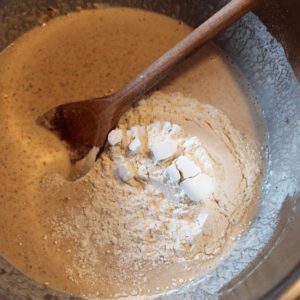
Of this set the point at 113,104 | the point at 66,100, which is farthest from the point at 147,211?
the point at 66,100

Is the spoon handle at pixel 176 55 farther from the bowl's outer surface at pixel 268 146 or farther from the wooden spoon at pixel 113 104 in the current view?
the bowl's outer surface at pixel 268 146

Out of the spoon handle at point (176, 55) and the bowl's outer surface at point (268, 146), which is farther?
the spoon handle at point (176, 55)

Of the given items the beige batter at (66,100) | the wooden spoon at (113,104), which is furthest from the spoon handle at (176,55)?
the beige batter at (66,100)

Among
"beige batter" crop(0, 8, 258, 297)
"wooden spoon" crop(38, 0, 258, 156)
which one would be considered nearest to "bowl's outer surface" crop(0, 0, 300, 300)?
"beige batter" crop(0, 8, 258, 297)

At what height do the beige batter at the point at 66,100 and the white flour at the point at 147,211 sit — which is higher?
the beige batter at the point at 66,100

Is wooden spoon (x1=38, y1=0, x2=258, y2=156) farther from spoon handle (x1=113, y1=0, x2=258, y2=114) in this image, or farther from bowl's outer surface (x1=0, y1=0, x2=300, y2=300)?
bowl's outer surface (x1=0, y1=0, x2=300, y2=300)

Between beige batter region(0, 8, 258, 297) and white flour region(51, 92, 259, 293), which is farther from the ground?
beige batter region(0, 8, 258, 297)

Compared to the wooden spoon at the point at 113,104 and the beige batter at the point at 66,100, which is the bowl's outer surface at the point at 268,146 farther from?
the wooden spoon at the point at 113,104
